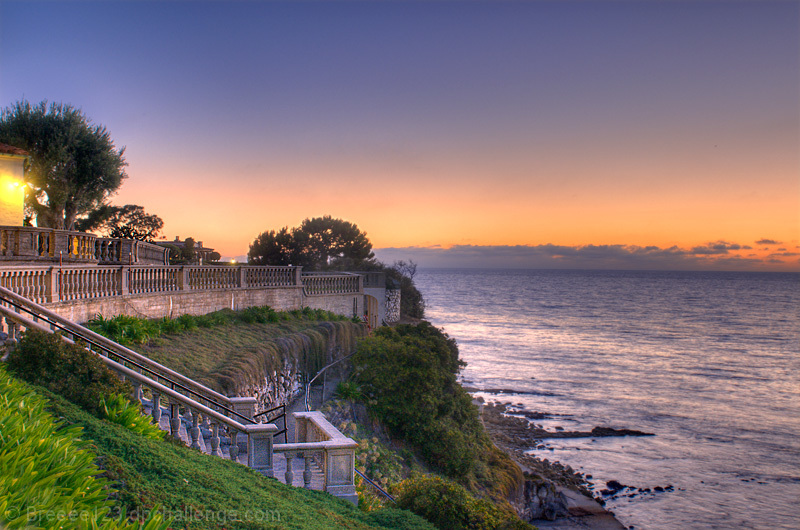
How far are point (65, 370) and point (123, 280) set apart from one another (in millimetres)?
7815

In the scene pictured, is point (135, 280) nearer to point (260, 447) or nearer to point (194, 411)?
point (194, 411)

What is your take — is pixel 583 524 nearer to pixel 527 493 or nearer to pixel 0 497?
pixel 527 493

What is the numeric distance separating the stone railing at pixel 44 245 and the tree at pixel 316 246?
107 ft

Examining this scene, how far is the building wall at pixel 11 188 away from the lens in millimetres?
20312

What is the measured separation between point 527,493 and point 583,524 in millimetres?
2533

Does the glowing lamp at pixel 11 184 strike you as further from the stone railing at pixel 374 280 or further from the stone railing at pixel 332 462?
the stone railing at pixel 332 462

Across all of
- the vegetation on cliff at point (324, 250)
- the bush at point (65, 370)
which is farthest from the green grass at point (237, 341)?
the vegetation on cliff at point (324, 250)

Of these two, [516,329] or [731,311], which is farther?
[731,311]

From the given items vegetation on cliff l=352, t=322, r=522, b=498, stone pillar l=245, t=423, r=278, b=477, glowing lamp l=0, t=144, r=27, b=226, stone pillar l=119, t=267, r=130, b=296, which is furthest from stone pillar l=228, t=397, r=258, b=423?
glowing lamp l=0, t=144, r=27, b=226

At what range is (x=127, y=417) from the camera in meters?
7.04

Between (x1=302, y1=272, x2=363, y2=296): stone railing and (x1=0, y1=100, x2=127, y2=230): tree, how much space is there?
1361 centimetres

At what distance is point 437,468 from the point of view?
64.5 feet

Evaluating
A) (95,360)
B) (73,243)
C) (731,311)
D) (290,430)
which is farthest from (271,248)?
(731,311)

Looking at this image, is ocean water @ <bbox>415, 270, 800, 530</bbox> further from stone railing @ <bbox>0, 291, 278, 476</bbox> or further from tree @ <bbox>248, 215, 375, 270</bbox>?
stone railing @ <bbox>0, 291, 278, 476</bbox>
